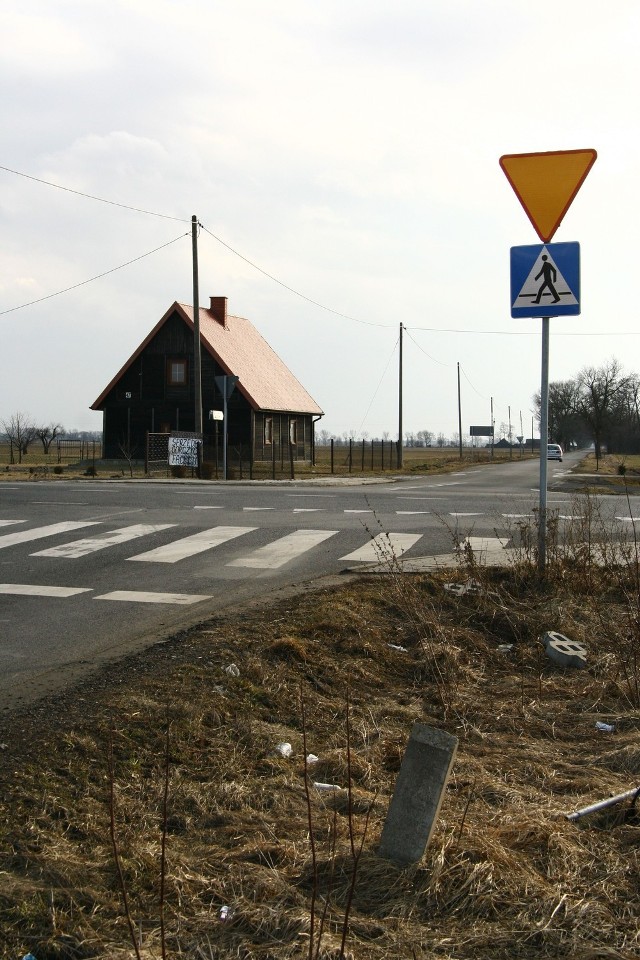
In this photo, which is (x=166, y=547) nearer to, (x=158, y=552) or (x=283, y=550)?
(x=158, y=552)

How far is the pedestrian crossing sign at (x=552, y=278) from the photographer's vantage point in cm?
742

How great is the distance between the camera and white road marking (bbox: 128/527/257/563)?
10.7 meters

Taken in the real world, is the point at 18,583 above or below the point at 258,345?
below

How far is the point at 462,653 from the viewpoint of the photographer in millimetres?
6168

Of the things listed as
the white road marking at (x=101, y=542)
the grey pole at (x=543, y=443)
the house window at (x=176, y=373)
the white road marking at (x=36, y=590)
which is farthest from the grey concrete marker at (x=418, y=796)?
the house window at (x=176, y=373)

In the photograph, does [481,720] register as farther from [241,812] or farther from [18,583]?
[18,583]

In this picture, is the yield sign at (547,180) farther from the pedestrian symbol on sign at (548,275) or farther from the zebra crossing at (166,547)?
the zebra crossing at (166,547)

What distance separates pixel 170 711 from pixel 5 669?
167 cm

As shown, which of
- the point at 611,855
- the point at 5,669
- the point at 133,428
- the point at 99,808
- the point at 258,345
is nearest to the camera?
the point at 611,855

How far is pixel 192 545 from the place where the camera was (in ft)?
38.1

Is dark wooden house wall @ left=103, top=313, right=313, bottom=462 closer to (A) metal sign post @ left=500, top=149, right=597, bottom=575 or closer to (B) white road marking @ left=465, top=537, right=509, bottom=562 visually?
(B) white road marking @ left=465, top=537, right=509, bottom=562

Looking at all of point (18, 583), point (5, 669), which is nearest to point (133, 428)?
point (18, 583)

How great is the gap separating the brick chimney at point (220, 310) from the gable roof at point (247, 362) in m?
0.06

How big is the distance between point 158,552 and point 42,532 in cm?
246
